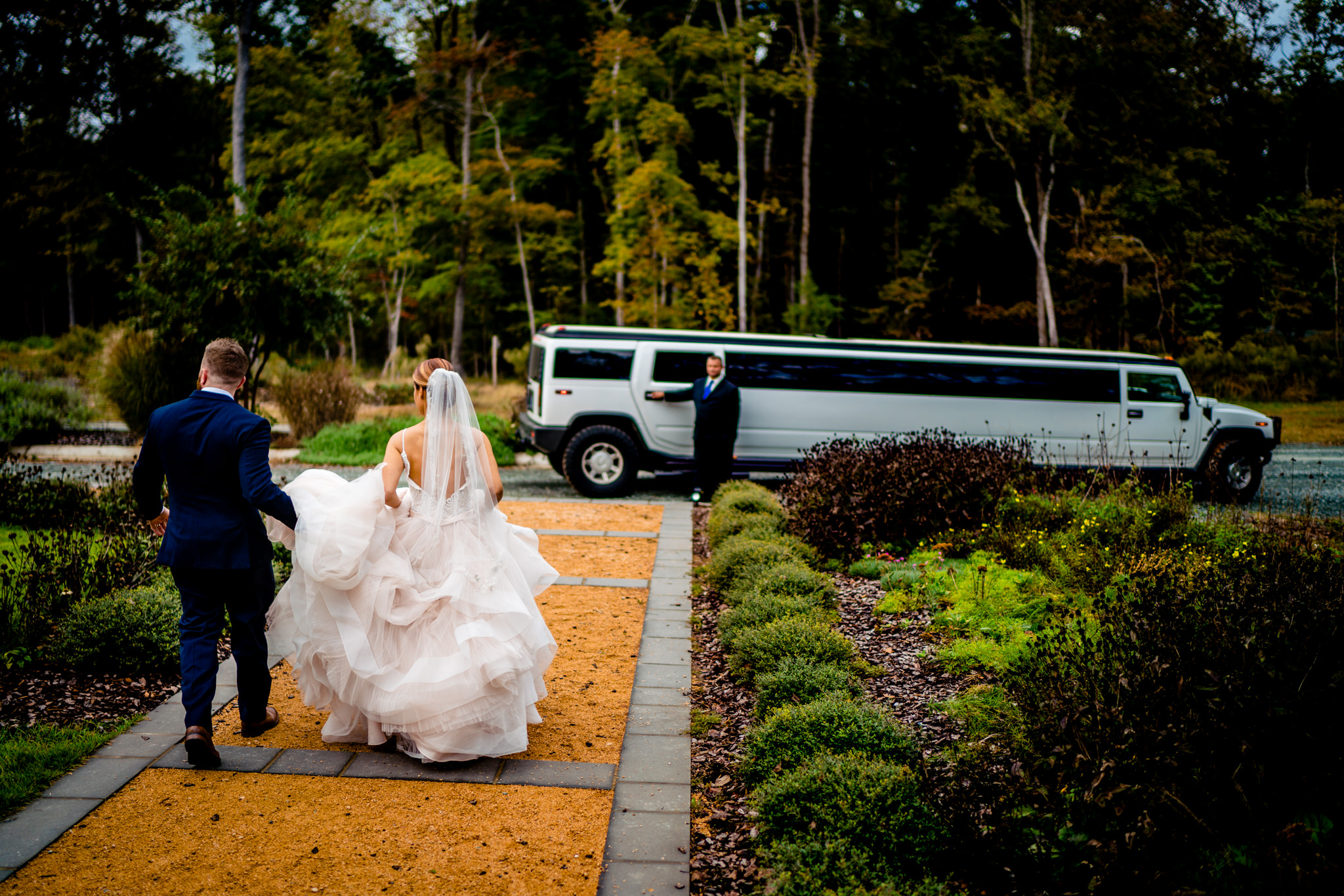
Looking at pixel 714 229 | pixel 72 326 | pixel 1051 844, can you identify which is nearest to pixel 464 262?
pixel 714 229

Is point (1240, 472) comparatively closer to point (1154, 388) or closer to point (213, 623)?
point (1154, 388)

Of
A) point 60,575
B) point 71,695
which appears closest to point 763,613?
point 71,695

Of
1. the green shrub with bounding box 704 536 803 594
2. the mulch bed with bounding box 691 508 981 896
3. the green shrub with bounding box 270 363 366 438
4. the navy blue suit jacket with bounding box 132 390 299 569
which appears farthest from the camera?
the green shrub with bounding box 270 363 366 438

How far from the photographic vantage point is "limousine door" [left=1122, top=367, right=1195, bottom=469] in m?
12.6

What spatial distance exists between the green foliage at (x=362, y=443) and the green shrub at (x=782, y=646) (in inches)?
374

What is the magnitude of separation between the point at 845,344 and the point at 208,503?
954cm

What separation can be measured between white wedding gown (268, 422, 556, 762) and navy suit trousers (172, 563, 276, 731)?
11 cm

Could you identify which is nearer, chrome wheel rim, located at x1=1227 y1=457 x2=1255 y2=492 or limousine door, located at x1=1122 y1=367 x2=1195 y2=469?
limousine door, located at x1=1122 y1=367 x2=1195 y2=469

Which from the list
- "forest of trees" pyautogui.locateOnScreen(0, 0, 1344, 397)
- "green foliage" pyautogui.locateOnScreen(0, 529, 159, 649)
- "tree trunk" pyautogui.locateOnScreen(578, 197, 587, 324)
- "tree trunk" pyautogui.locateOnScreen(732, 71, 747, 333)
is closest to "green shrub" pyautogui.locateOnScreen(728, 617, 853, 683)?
"green foliage" pyautogui.locateOnScreen(0, 529, 159, 649)

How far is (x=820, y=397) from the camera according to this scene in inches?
484

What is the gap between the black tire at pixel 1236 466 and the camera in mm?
12852

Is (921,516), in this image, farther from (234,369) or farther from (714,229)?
(714,229)

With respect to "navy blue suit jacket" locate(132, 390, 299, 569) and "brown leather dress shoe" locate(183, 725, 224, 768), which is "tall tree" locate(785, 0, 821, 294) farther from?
"brown leather dress shoe" locate(183, 725, 224, 768)

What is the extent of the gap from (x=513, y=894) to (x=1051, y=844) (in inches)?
71.6
